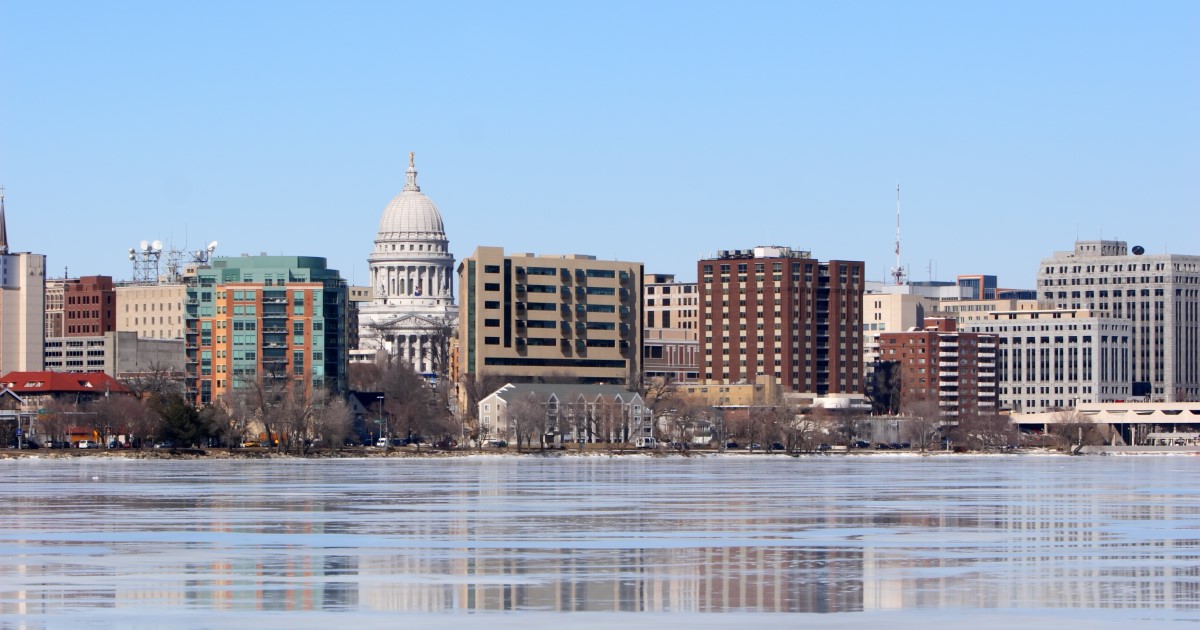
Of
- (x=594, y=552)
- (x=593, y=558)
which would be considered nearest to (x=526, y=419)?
(x=594, y=552)

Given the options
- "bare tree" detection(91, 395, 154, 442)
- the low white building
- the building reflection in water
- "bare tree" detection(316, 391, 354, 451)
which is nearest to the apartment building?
the low white building

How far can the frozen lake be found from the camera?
33.4 m

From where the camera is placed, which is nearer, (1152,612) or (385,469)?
(1152,612)

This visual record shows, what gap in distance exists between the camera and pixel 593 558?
42.8 metres

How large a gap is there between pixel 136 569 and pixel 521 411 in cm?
14450

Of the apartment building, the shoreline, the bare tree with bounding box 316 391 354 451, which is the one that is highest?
the apartment building

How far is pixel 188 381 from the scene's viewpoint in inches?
7840

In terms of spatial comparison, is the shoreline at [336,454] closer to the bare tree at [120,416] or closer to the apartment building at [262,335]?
the bare tree at [120,416]

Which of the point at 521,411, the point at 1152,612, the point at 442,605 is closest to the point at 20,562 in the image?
the point at 442,605

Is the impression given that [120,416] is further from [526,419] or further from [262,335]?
[526,419]

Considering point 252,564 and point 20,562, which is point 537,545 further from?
point 20,562

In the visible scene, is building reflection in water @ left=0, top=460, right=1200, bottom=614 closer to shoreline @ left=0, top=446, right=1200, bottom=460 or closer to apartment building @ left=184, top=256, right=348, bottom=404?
shoreline @ left=0, top=446, right=1200, bottom=460

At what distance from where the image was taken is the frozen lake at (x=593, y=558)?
3344 cm

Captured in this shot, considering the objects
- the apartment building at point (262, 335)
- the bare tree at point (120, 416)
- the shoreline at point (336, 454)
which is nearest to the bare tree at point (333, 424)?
the shoreline at point (336, 454)
